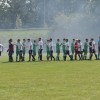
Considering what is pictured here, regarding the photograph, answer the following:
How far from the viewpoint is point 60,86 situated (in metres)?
15.2

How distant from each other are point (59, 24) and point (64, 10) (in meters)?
22.2

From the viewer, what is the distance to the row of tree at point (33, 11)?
94.1 metres

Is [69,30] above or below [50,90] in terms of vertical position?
above

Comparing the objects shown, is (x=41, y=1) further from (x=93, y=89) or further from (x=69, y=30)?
(x=93, y=89)

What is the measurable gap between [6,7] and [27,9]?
4983 millimetres

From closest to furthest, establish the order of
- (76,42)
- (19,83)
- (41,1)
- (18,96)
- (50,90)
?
(18,96) < (50,90) < (19,83) < (76,42) < (41,1)

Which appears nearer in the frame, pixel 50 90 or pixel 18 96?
pixel 18 96

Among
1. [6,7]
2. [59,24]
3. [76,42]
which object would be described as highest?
[6,7]

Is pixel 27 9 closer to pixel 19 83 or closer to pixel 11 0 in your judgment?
pixel 11 0

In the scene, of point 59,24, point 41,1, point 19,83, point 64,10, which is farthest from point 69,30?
point 19,83

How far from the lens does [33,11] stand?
359ft

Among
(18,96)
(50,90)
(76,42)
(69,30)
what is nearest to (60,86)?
(50,90)

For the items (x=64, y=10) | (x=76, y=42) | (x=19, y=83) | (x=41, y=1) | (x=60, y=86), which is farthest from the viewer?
(x=41, y=1)

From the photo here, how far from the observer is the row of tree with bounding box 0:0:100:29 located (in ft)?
309
